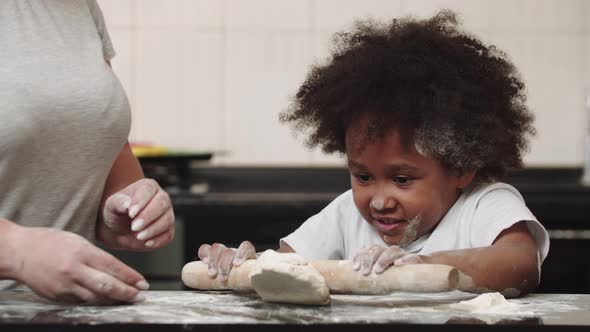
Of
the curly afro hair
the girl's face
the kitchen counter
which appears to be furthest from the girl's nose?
the kitchen counter

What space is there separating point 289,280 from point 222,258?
0.67 feet

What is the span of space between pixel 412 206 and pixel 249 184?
69.0 inches

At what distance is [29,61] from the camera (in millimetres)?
1216

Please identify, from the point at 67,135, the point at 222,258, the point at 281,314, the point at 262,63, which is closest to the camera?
the point at 281,314

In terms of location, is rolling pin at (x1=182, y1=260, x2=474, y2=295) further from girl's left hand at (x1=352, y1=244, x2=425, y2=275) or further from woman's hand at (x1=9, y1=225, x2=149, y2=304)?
woman's hand at (x1=9, y1=225, x2=149, y2=304)

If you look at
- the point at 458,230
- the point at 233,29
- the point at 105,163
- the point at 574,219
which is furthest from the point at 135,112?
the point at 458,230

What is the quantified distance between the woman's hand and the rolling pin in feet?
0.54

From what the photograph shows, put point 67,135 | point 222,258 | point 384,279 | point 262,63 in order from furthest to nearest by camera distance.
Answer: point 262,63
point 67,135
point 222,258
point 384,279

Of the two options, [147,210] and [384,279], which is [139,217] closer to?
[147,210]

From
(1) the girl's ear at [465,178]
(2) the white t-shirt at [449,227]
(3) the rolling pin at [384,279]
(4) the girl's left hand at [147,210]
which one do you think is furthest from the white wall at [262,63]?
(3) the rolling pin at [384,279]

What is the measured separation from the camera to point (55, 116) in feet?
4.03

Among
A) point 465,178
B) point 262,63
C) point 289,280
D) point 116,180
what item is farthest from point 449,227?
point 262,63

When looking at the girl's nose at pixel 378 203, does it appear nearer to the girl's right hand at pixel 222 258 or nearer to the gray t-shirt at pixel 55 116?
the girl's right hand at pixel 222 258

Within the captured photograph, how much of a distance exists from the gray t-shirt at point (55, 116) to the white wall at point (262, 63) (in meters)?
1.75
